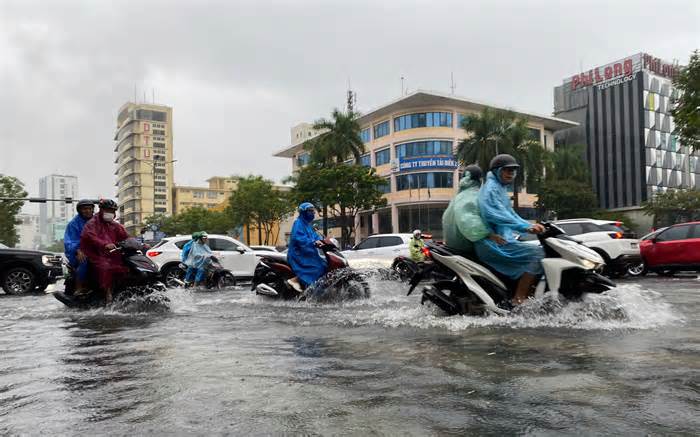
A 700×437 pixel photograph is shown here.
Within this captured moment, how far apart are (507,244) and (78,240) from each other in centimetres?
646

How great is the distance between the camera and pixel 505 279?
6.29 metres

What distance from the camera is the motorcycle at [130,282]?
8602 mm

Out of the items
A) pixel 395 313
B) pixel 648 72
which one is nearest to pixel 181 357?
pixel 395 313

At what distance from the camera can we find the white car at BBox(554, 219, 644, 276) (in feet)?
50.1

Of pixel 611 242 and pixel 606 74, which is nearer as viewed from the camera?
pixel 611 242

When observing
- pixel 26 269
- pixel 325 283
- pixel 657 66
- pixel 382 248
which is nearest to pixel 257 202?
pixel 382 248

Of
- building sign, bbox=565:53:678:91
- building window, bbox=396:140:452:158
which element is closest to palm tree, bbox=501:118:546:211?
building window, bbox=396:140:452:158

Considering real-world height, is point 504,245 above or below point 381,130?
below

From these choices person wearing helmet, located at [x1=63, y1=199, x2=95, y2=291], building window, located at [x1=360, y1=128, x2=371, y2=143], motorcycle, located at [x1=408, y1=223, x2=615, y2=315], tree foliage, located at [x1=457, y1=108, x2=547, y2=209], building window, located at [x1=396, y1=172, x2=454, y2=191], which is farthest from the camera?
building window, located at [x1=360, y1=128, x2=371, y2=143]

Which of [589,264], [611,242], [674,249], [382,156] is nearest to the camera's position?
[589,264]

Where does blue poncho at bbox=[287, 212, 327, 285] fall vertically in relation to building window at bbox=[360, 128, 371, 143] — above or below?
below

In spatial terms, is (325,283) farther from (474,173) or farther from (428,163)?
(428,163)

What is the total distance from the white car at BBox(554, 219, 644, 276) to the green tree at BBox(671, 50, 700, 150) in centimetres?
537

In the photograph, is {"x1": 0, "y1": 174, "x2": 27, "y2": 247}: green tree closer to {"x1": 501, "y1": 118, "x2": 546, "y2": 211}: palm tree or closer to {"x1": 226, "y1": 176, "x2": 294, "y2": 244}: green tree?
{"x1": 226, "y1": 176, "x2": 294, "y2": 244}: green tree
